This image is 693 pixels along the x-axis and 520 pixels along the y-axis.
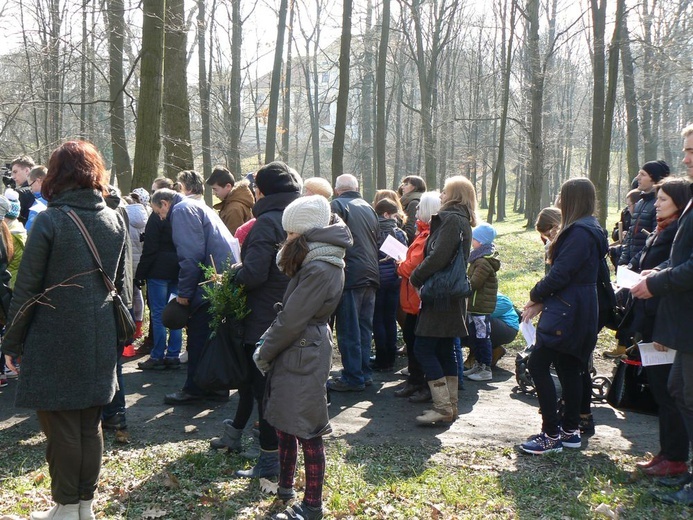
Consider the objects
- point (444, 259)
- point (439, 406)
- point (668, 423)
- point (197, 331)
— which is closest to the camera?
point (668, 423)

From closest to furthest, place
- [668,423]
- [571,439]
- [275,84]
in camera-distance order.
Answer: [668,423] < [571,439] < [275,84]

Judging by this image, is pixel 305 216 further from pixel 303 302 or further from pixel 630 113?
pixel 630 113

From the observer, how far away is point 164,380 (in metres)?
6.89

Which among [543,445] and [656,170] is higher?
[656,170]

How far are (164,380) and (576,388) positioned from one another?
4190 millimetres

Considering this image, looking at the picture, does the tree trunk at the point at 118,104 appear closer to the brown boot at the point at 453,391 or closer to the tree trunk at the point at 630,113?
the brown boot at the point at 453,391

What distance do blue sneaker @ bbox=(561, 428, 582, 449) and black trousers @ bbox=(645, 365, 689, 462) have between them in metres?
0.68

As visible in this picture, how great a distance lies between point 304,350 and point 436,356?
2.32m

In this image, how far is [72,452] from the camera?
3.65m

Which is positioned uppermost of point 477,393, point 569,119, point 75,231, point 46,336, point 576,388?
point 569,119

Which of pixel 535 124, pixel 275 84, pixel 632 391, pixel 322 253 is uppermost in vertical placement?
pixel 275 84

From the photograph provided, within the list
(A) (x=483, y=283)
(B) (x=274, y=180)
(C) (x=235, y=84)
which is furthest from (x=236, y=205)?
(C) (x=235, y=84)

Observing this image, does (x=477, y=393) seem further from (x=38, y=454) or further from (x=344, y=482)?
(x=38, y=454)

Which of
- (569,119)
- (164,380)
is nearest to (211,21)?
(164,380)
